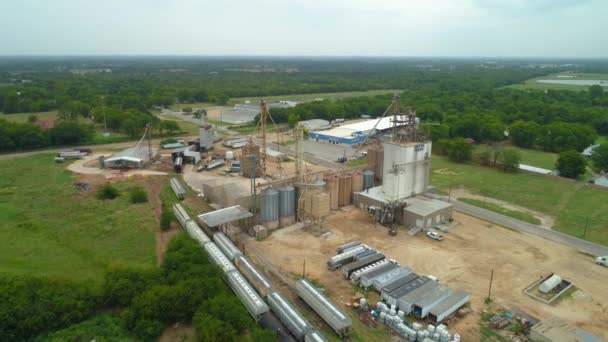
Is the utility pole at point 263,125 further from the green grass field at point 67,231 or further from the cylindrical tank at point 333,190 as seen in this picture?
the green grass field at point 67,231

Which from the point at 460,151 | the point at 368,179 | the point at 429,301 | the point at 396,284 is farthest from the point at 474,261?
the point at 460,151

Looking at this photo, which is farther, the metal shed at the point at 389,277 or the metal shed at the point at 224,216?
the metal shed at the point at 224,216

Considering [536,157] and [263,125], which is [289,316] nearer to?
[263,125]

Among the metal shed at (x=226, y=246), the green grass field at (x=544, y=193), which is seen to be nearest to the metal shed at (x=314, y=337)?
the metal shed at (x=226, y=246)

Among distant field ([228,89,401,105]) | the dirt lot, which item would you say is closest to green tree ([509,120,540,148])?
the dirt lot

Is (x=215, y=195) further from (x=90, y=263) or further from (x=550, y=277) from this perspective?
(x=550, y=277)

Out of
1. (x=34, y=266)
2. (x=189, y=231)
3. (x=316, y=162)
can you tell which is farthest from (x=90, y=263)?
(x=316, y=162)
